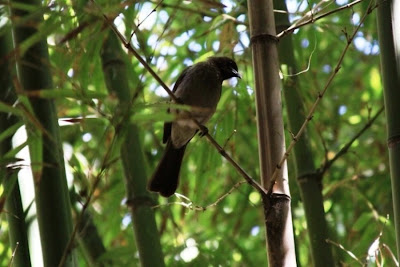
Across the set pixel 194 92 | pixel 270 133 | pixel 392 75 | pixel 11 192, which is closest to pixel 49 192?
pixel 11 192

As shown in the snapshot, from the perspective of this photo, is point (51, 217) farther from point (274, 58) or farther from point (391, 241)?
point (391, 241)

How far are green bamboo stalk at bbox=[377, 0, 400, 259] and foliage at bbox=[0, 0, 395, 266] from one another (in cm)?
25

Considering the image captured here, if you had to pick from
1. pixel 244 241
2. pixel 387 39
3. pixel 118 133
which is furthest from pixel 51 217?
Result: pixel 244 241

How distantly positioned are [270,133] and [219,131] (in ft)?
3.57

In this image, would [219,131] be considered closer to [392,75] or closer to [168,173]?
[168,173]

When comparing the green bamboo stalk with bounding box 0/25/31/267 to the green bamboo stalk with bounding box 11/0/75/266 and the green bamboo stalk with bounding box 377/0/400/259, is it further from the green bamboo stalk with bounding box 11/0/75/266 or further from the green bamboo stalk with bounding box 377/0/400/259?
the green bamboo stalk with bounding box 377/0/400/259

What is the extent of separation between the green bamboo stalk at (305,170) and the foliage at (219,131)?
0.35 feet

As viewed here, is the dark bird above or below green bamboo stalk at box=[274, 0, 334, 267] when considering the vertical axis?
above

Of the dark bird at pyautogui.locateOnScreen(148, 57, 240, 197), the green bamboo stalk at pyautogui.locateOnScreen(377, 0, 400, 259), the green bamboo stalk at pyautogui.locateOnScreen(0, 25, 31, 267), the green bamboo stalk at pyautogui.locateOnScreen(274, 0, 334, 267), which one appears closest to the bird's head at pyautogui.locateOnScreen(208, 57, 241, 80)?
the dark bird at pyautogui.locateOnScreen(148, 57, 240, 197)

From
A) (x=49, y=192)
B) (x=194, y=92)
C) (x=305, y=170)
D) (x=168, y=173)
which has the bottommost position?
(x=49, y=192)

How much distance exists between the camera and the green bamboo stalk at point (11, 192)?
7.64 ft

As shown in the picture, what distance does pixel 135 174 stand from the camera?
3023 mm

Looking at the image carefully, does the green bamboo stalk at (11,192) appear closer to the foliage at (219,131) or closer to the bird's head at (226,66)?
the foliage at (219,131)

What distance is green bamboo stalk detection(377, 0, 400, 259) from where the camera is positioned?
2229 mm
